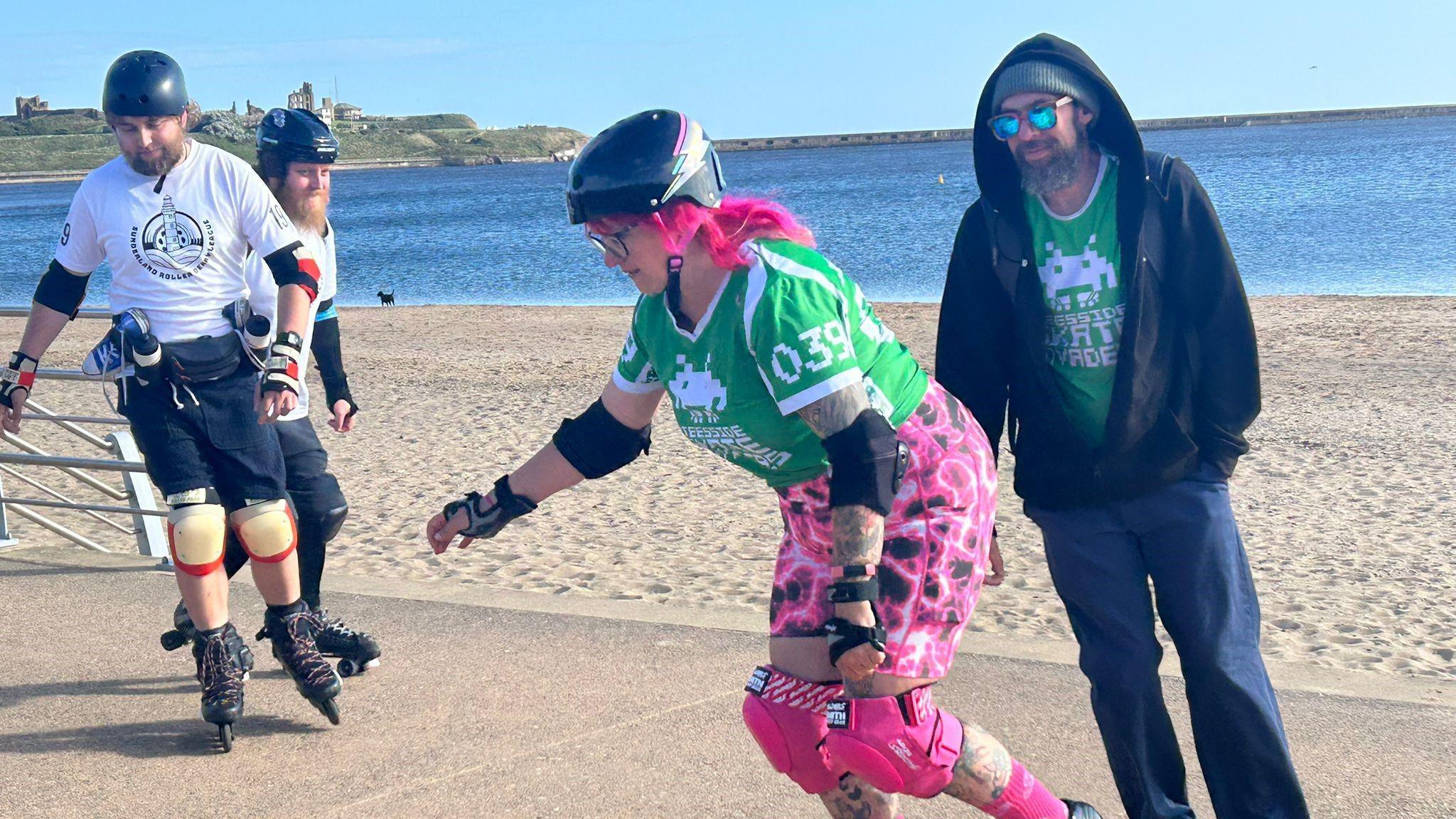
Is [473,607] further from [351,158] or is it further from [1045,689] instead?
[351,158]

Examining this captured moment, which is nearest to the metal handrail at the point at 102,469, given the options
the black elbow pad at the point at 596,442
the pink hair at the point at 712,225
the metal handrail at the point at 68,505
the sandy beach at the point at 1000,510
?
the metal handrail at the point at 68,505

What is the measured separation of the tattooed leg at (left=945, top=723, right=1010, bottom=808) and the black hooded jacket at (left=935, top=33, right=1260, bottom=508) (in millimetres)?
777

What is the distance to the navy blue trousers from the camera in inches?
131

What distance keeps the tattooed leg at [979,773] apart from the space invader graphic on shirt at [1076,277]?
110 centimetres

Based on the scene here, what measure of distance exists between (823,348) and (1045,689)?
7.26ft

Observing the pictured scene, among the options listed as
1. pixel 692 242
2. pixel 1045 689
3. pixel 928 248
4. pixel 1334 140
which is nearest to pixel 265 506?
pixel 692 242

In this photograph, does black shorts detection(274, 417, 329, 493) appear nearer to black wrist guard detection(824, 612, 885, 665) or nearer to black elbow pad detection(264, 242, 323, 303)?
black elbow pad detection(264, 242, 323, 303)

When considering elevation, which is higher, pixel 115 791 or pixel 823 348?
pixel 823 348

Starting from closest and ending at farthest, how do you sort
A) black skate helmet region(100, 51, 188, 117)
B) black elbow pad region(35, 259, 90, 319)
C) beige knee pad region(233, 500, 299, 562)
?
black skate helmet region(100, 51, 188, 117), beige knee pad region(233, 500, 299, 562), black elbow pad region(35, 259, 90, 319)

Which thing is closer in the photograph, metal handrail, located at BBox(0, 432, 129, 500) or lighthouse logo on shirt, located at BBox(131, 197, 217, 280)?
lighthouse logo on shirt, located at BBox(131, 197, 217, 280)

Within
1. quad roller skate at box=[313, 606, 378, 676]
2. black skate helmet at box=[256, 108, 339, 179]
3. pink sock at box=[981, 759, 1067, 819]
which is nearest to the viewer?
pink sock at box=[981, 759, 1067, 819]

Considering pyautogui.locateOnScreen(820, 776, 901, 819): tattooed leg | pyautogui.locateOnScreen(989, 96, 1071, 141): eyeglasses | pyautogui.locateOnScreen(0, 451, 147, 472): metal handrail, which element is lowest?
pyautogui.locateOnScreen(0, 451, 147, 472): metal handrail

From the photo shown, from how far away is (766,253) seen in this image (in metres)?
2.92

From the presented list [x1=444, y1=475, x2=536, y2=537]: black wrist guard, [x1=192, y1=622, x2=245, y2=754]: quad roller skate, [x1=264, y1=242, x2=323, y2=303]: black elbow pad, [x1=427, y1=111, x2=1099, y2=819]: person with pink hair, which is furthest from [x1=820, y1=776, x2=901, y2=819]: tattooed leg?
[x1=264, y1=242, x2=323, y2=303]: black elbow pad
